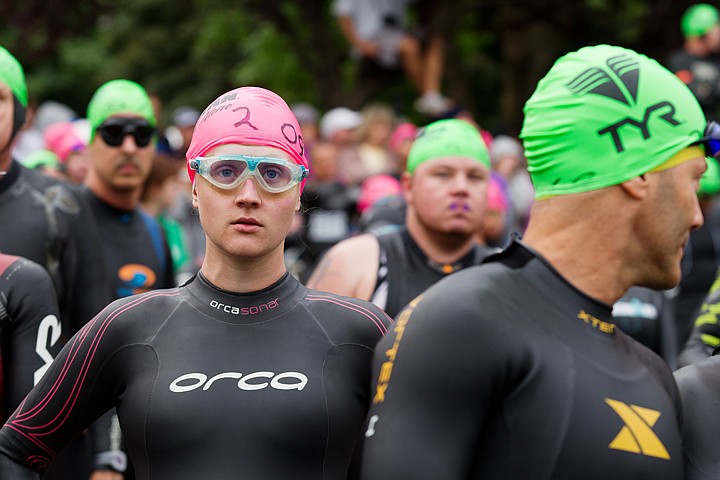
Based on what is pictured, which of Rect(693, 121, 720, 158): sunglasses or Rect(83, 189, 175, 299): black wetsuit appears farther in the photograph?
Rect(83, 189, 175, 299): black wetsuit

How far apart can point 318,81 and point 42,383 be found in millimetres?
15044

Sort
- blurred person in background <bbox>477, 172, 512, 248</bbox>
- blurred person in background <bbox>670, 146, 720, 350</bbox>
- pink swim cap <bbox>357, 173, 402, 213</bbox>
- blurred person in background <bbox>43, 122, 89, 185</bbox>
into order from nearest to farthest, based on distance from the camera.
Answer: blurred person in background <bbox>477, 172, 512, 248</bbox>
blurred person in background <bbox>43, 122, 89, 185</bbox>
blurred person in background <bbox>670, 146, 720, 350</bbox>
pink swim cap <bbox>357, 173, 402, 213</bbox>

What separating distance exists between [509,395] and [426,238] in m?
3.99

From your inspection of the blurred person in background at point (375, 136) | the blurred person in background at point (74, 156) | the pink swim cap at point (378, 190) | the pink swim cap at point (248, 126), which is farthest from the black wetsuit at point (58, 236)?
the blurred person in background at point (375, 136)

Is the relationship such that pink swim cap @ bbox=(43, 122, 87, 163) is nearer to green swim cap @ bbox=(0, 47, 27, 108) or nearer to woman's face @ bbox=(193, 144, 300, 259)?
green swim cap @ bbox=(0, 47, 27, 108)

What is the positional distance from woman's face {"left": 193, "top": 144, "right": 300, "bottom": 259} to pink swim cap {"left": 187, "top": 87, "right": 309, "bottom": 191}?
0.07 metres

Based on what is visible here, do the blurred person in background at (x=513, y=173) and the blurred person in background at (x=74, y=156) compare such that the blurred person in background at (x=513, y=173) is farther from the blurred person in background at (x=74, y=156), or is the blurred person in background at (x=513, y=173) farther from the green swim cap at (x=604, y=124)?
the green swim cap at (x=604, y=124)

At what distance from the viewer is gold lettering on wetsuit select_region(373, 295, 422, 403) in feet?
8.67

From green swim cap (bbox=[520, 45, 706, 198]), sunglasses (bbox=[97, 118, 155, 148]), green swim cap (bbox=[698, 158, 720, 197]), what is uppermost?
green swim cap (bbox=[520, 45, 706, 198])

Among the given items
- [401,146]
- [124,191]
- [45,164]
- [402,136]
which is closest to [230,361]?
[124,191]

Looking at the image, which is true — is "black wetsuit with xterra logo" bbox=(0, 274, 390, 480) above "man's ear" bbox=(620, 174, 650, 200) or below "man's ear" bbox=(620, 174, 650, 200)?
below

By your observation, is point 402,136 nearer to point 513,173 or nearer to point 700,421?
point 513,173

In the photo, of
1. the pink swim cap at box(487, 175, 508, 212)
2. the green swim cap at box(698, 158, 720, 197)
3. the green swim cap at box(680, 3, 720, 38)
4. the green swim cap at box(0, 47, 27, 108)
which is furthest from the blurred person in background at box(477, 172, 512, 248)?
the green swim cap at box(0, 47, 27, 108)

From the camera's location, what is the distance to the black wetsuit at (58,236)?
548cm
